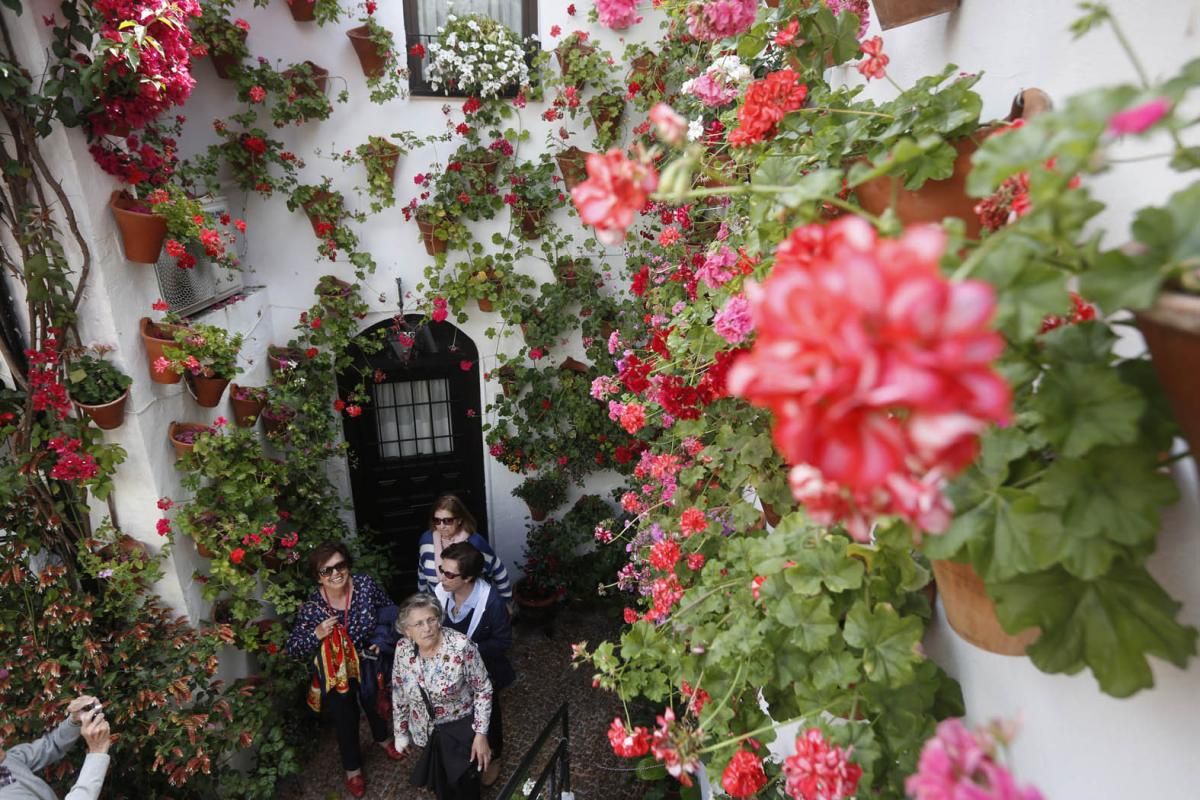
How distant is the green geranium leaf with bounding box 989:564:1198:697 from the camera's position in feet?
2.24

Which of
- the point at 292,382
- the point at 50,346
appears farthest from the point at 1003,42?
the point at 292,382

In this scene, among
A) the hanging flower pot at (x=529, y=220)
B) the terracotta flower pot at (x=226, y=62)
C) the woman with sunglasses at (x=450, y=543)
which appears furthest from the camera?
the hanging flower pot at (x=529, y=220)

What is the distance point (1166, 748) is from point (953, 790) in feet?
1.69

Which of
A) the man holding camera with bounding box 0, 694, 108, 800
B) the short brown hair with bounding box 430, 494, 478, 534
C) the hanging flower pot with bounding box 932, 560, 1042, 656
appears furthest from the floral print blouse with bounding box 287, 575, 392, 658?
the hanging flower pot with bounding box 932, 560, 1042, 656

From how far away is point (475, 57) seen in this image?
4.03 meters

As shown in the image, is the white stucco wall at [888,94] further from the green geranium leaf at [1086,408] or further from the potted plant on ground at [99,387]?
the green geranium leaf at [1086,408]

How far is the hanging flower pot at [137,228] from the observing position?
274cm

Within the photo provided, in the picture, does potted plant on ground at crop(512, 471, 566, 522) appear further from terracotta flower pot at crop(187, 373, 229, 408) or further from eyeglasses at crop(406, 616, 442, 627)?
terracotta flower pot at crop(187, 373, 229, 408)

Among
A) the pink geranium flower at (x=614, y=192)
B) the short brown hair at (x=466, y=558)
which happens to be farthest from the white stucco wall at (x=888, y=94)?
the short brown hair at (x=466, y=558)

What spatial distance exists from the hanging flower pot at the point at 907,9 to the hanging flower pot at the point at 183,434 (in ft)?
10.8

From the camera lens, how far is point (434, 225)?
434 cm

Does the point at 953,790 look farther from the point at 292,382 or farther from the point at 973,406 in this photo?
the point at 292,382

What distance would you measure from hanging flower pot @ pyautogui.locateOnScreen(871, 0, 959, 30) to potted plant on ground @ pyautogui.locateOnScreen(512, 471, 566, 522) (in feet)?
13.3

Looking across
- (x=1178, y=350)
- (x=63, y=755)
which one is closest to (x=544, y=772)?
(x=63, y=755)
